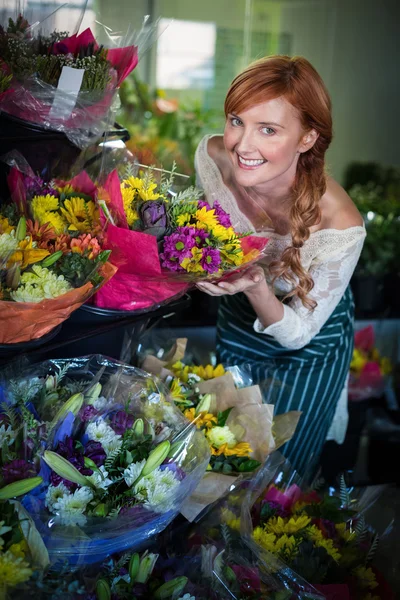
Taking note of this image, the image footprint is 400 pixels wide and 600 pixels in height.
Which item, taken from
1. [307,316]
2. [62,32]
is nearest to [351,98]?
[307,316]

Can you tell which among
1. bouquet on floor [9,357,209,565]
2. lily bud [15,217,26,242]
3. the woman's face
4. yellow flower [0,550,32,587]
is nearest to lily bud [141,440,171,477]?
bouquet on floor [9,357,209,565]

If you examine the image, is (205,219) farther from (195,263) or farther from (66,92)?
(66,92)

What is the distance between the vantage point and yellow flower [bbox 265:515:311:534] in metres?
1.33

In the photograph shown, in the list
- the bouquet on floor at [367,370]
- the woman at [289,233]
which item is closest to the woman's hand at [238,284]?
the woman at [289,233]

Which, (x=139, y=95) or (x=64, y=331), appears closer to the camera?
(x=64, y=331)

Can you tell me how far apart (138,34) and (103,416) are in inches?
35.8

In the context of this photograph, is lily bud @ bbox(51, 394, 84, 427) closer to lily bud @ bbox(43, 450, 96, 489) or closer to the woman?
lily bud @ bbox(43, 450, 96, 489)

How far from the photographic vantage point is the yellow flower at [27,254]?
3.90ft

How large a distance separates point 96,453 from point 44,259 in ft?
1.16

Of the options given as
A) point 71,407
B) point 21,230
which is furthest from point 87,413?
point 21,230

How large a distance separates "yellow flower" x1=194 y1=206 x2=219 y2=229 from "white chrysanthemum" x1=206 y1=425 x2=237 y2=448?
0.40m

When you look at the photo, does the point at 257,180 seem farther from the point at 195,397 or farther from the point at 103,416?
the point at 103,416

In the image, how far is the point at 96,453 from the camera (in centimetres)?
108

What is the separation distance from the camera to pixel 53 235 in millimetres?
1316
